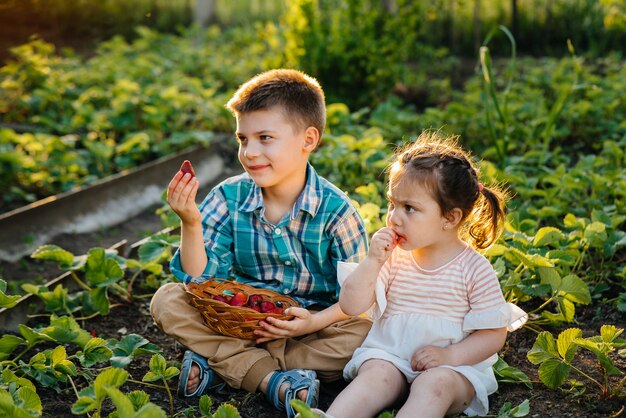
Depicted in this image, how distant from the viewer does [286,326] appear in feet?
7.90

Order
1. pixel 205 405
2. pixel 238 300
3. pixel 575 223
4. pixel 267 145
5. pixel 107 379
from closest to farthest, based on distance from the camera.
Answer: pixel 107 379 → pixel 205 405 → pixel 238 300 → pixel 267 145 → pixel 575 223

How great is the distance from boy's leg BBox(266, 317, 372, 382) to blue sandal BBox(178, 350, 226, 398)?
0.21 meters

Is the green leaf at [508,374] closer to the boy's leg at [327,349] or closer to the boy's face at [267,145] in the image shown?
the boy's leg at [327,349]

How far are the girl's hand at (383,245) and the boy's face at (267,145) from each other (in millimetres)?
479

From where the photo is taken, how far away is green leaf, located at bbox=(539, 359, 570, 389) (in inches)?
92.7

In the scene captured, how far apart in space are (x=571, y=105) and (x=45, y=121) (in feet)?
12.0

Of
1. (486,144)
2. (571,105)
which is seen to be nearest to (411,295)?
(486,144)

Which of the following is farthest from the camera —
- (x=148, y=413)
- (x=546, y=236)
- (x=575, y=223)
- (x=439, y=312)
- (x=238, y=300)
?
(x=575, y=223)

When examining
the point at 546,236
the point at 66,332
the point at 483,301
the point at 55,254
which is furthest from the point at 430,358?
the point at 55,254

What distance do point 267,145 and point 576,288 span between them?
1131mm

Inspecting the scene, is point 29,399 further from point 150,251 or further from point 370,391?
point 150,251

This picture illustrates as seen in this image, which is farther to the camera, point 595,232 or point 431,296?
point 595,232

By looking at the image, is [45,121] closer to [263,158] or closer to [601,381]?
[263,158]

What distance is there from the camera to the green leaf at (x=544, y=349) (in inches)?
92.0
